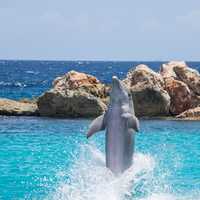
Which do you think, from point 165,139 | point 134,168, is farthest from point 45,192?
point 165,139

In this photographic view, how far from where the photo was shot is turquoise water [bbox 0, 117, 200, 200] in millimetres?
11914

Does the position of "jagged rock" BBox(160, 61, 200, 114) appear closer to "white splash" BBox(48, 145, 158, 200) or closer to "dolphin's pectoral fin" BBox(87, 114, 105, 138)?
"white splash" BBox(48, 145, 158, 200)

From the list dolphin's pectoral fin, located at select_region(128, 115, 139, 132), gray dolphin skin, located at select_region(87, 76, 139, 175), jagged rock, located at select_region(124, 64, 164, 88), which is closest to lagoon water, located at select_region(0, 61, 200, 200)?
gray dolphin skin, located at select_region(87, 76, 139, 175)

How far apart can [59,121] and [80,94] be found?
2.15 meters

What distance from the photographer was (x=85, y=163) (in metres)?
13.5

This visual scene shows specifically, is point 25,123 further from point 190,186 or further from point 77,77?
point 190,186

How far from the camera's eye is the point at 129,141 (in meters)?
10.4

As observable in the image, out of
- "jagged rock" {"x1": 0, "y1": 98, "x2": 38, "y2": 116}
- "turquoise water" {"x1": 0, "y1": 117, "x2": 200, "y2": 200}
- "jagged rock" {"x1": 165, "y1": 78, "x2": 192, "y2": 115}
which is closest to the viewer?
"turquoise water" {"x1": 0, "y1": 117, "x2": 200, "y2": 200}

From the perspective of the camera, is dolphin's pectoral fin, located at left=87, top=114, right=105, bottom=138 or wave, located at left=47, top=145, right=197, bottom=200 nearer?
dolphin's pectoral fin, located at left=87, top=114, right=105, bottom=138

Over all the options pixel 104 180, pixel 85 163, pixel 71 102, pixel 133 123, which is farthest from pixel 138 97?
pixel 133 123

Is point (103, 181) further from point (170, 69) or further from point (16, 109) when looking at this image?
point (170, 69)

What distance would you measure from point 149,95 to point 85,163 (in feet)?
57.9

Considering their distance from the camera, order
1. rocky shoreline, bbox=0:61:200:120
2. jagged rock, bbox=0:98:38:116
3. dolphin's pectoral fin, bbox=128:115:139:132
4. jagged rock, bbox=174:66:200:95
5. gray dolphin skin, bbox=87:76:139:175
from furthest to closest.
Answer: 1. jagged rock, bbox=174:66:200:95
2. jagged rock, bbox=0:98:38:116
3. rocky shoreline, bbox=0:61:200:120
4. gray dolphin skin, bbox=87:76:139:175
5. dolphin's pectoral fin, bbox=128:115:139:132

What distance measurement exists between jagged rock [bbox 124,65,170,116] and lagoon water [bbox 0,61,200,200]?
187 centimetres
